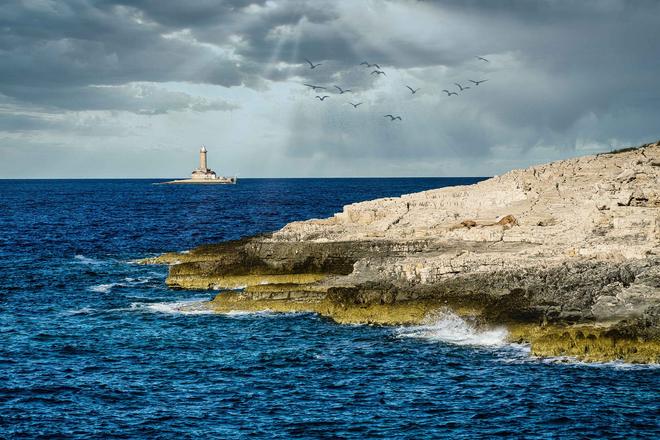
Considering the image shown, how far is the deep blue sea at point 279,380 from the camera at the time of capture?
22984 millimetres

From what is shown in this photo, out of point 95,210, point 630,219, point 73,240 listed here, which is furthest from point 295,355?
point 95,210

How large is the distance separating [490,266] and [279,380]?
522 inches

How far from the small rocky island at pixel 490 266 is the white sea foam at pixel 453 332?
0.39m

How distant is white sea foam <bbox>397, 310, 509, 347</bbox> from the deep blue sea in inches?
3.9

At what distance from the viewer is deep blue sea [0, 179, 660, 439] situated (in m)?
23.0

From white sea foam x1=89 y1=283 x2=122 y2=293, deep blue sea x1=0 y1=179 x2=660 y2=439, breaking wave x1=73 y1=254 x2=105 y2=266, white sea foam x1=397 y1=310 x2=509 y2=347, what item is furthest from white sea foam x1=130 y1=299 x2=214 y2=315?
breaking wave x1=73 y1=254 x2=105 y2=266

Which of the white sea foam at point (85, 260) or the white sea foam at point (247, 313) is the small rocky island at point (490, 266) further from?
the white sea foam at point (85, 260)

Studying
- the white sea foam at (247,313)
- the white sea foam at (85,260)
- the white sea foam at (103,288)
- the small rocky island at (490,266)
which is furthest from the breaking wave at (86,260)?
the white sea foam at (247,313)

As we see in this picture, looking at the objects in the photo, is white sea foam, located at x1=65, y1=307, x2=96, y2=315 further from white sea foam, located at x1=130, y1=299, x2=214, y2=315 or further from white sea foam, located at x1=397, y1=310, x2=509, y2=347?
white sea foam, located at x1=397, y1=310, x2=509, y2=347

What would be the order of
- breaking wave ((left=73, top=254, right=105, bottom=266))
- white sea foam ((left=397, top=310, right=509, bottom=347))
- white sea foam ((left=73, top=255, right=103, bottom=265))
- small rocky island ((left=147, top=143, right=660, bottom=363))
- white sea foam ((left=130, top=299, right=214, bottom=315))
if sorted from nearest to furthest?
1. small rocky island ((left=147, top=143, right=660, bottom=363))
2. white sea foam ((left=397, top=310, right=509, bottom=347))
3. white sea foam ((left=130, top=299, right=214, bottom=315))
4. breaking wave ((left=73, top=254, right=105, bottom=266))
5. white sea foam ((left=73, top=255, right=103, bottom=265))

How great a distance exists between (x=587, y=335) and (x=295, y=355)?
453 inches

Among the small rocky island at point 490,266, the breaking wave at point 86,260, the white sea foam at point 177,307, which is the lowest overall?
the white sea foam at point 177,307

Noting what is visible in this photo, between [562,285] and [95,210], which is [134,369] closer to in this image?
[562,285]

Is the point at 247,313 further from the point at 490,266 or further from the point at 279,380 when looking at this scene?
the point at 490,266
